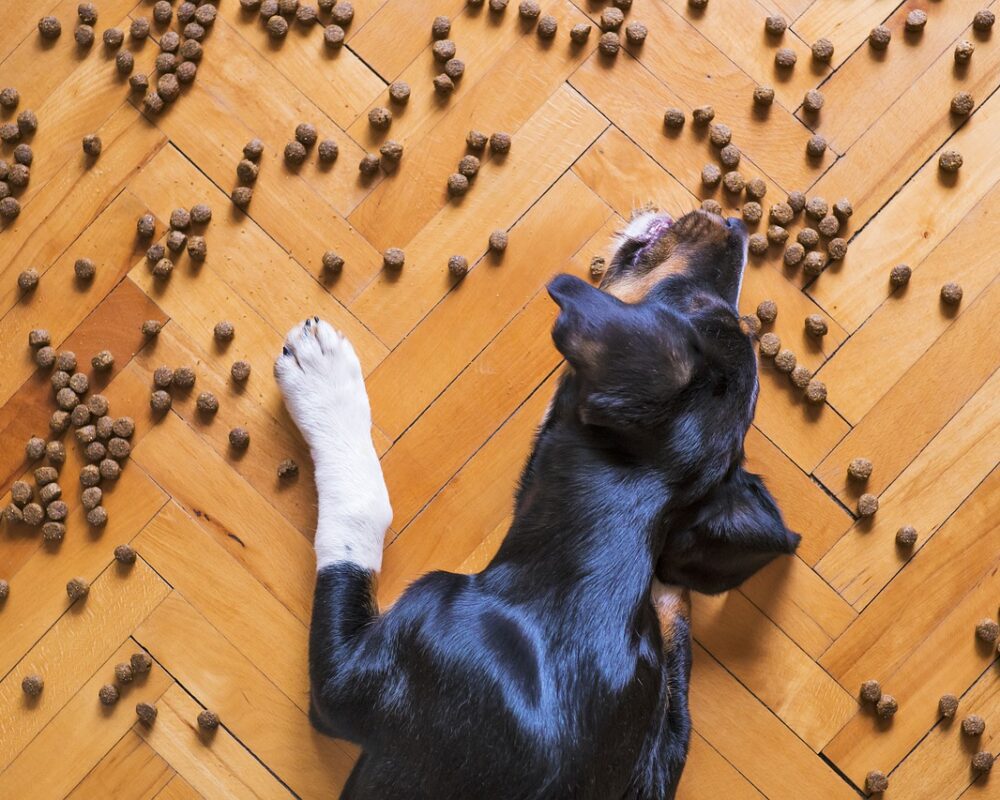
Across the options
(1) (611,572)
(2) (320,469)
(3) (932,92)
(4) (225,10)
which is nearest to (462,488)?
(2) (320,469)

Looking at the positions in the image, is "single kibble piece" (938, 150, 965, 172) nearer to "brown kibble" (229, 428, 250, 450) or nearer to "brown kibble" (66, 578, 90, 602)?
"brown kibble" (229, 428, 250, 450)

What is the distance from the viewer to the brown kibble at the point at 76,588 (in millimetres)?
2705

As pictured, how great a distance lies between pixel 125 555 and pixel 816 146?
2.13m

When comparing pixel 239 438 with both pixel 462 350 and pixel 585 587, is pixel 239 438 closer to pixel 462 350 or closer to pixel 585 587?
pixel 462 350

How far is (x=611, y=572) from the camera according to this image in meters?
2.12

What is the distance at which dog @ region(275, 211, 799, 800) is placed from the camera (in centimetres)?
202

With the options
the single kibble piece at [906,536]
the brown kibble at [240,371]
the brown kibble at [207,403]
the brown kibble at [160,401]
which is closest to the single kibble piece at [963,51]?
the single kibble piece at [906,536]

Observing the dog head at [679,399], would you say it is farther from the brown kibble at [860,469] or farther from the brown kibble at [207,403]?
the brown kibble at [207,403]

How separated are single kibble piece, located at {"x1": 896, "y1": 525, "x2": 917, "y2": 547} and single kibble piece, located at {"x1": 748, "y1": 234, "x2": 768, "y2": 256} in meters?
0.83

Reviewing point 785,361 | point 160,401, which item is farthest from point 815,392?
point 160,401

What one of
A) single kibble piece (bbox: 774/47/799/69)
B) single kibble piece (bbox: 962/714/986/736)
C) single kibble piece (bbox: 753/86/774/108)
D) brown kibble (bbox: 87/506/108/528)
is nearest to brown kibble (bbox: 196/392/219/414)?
brown kibble (bbox: 87/506/108/528)

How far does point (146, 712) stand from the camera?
8.79 ft

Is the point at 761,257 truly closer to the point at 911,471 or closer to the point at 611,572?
the point at 911,471

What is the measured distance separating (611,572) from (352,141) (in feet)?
4.69
